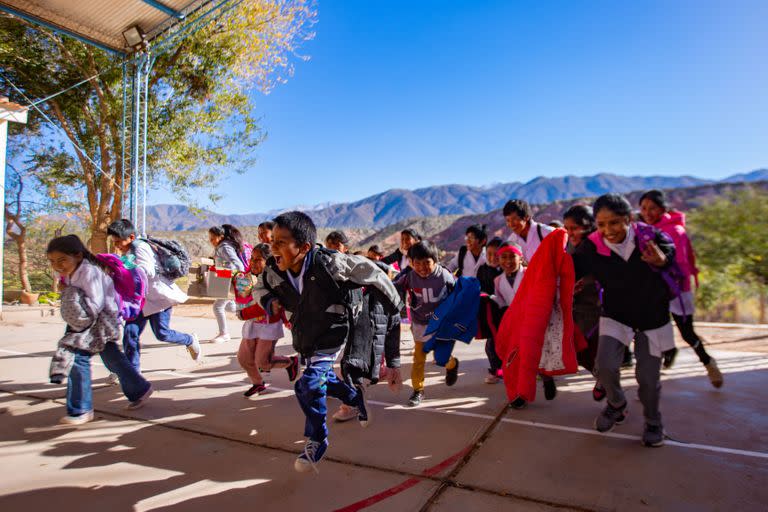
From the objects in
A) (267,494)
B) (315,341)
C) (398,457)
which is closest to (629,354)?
(398,457)

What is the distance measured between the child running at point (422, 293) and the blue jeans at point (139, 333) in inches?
95.5

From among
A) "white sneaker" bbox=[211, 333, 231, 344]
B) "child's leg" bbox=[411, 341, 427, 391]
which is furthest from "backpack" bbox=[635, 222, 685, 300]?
"white sneaker" bbox=[211, 333, 231, 344]

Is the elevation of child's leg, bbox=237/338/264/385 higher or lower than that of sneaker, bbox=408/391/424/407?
higher

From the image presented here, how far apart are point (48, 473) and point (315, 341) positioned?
1.69m

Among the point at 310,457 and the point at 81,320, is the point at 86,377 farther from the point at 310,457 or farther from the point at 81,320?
the point at 310,457

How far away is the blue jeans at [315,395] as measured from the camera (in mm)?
2539

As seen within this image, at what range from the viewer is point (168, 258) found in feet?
14.9

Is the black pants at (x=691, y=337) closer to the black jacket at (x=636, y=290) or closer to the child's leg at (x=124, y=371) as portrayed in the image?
the black jacket at (x=636, y=290)

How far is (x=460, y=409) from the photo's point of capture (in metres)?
3.66

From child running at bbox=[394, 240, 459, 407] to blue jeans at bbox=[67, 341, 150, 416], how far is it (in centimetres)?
234

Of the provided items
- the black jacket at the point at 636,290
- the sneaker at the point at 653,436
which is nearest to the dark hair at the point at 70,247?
the black jacket at the point at 636,290

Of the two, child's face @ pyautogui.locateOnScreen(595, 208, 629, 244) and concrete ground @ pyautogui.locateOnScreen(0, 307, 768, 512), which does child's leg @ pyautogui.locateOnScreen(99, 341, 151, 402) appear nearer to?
concrete ground @ pyautogui.locateOnScreen(0, 307, 768, 512)

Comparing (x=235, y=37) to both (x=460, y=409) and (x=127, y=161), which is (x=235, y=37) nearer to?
(x=127, y=161)

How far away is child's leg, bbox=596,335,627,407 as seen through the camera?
297 centimetres
